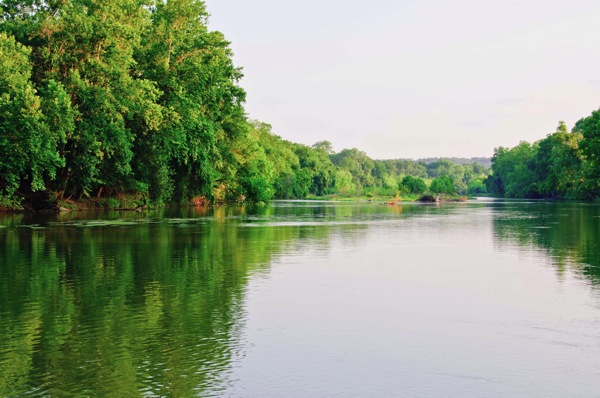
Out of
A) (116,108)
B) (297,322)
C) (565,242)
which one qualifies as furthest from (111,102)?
(297,322)

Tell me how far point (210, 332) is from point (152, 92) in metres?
44.9

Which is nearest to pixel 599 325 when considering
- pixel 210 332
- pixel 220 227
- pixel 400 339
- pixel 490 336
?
pixel 490 336

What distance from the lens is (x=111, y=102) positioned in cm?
5000

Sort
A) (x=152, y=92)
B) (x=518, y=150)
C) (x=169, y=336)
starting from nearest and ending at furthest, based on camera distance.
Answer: (x=169, y=336)
(x=152, y=92)
(x=518, y=150)

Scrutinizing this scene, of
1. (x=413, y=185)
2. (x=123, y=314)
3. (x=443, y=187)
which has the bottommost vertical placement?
(x=123, y=314)

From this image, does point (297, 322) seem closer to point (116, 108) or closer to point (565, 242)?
point (565, 242)

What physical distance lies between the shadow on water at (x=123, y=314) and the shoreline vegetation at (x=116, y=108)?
2007 centimetres

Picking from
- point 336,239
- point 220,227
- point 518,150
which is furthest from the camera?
point 518,150

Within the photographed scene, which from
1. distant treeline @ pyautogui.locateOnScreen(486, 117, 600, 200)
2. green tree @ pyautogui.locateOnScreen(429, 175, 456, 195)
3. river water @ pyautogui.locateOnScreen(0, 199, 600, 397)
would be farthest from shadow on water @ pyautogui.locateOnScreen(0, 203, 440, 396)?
green tree @ pyautogui.locateOnScreen(429, 175, 456, 195)

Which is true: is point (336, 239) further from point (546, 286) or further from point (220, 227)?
point (546, 286)

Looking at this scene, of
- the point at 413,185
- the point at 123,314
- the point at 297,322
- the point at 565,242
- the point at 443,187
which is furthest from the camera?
the point at 413,185

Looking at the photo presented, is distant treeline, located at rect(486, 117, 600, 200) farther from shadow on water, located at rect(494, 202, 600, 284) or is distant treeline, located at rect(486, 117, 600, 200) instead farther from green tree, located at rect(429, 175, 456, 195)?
shadow on water, located at rect(494, 202, 600, 284)

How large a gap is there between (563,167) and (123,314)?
5009 inches

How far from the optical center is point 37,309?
43.3ft
